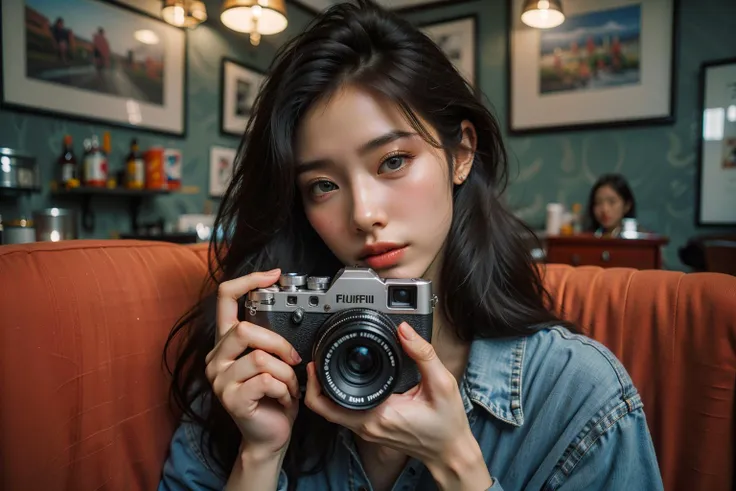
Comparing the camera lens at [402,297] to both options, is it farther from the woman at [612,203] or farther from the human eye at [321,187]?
the woman at [612,203]

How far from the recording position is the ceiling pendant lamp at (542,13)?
2225mm

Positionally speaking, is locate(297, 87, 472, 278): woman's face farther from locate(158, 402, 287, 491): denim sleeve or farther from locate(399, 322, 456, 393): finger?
locate(158, 402, 287, 491): denim sleeve

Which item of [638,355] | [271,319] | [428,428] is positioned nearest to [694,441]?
[638,355]

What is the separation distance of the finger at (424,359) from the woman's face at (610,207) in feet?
8.36

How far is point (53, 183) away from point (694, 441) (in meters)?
2.31

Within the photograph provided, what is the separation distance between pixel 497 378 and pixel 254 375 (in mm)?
339

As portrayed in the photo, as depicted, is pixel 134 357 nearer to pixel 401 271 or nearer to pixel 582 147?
pixel 401 271

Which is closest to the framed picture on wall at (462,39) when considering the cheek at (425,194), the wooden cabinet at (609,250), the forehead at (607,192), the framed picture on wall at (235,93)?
the forehead at (607,192)

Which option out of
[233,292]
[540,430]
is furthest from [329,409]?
[540,430]

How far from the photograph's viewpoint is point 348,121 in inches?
25.7

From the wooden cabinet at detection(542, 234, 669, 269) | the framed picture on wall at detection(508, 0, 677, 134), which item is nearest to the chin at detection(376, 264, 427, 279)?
the wooden cabinet at detection(542, 234, 669, 269)

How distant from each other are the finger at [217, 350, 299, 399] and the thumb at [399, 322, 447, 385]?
0.16 meters

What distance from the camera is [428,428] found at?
0.55m

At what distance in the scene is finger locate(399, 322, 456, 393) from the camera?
0.53 metres
